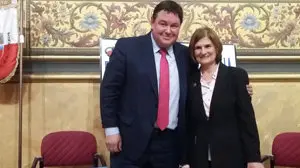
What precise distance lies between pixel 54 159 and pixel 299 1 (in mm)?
2458

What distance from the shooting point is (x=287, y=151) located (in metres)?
3.54

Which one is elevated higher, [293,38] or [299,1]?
[299,1]

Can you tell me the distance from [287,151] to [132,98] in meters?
1.62

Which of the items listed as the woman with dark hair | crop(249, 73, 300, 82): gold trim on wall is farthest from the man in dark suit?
crop(249, 73, 300, 82): gold trim on wall

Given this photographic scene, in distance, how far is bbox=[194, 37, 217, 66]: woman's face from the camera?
249cm

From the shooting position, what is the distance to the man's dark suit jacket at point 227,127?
242cm

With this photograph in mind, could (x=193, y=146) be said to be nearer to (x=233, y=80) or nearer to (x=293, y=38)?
(x=233, y=80)

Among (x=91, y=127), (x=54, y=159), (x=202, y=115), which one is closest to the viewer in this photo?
(x=202, y=115)

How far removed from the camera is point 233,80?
2465 millimetres

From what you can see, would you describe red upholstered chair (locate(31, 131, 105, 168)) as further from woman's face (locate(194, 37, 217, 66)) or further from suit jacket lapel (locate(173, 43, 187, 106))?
woman's face (locate(194, 37, 217, 66))

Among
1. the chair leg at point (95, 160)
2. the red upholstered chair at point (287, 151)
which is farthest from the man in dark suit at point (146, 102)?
the red upholstered chair at point (287, 151)

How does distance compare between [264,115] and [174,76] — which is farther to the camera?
[264,115]

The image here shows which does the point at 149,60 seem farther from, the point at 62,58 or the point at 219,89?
the point at 62,58

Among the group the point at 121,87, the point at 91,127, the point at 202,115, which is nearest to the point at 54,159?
the point at 91,127
